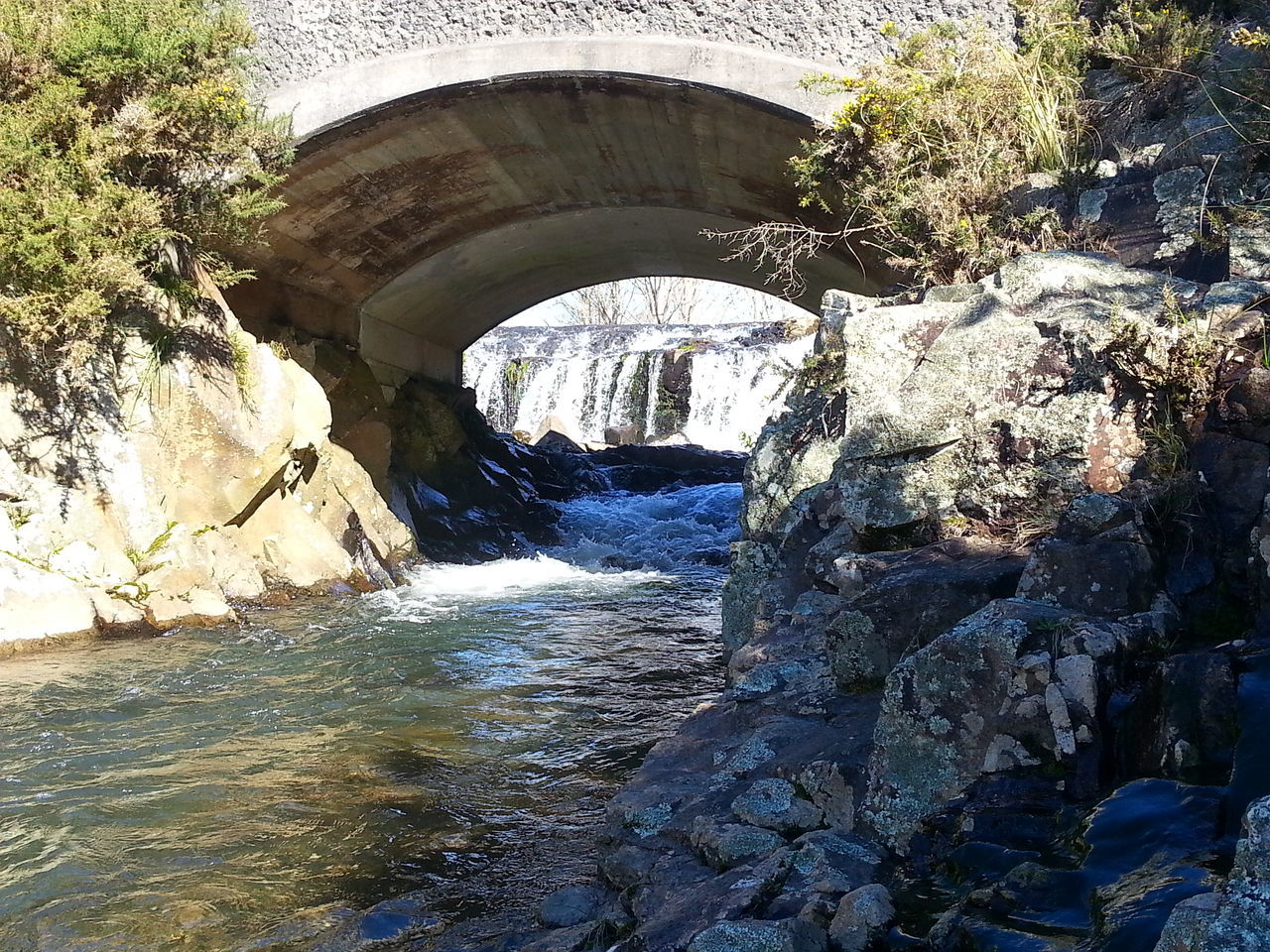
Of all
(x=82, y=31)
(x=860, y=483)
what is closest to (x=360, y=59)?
(x=82, y=31)

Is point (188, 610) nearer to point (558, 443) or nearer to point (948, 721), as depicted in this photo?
point (948, 721)

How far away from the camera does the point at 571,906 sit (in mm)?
3018

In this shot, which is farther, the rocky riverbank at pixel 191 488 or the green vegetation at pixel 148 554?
the green vegetation at pixel 148 554

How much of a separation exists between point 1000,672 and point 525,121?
7.19 metres

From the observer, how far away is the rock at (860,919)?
2.16 m

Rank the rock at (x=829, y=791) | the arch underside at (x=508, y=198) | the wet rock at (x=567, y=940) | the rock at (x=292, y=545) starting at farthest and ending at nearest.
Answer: the rock at (x=292, y=545) → the arch underside at (x=508, y=198) → the rock at (x=829, y=791) → the wet rock at (x=567, y=940)

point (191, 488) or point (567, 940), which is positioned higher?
point (191, 488)

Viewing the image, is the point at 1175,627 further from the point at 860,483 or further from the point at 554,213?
the point at 554,213

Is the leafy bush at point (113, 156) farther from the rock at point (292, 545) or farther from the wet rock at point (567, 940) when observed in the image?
the wet rock at point (567, 940)

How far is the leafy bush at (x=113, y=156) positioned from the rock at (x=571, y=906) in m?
5.91

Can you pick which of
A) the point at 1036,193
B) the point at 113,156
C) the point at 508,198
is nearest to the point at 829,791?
A: the point at 1036,193

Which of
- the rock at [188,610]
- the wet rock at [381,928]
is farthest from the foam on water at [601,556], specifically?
the wet rock at [381,928]

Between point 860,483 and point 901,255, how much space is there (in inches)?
121

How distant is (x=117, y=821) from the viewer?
3904mm
